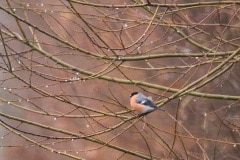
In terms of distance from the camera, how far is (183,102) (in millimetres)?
5516

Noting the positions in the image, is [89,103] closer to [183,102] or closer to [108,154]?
[108,154]

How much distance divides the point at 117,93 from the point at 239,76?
4.23ft

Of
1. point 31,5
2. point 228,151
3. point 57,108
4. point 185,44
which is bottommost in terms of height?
point 228,151

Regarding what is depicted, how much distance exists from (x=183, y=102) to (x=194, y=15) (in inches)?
36.6

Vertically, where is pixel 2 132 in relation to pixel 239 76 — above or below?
below

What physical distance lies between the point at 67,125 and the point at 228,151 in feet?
5.73

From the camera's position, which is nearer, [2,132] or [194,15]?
[194,15]

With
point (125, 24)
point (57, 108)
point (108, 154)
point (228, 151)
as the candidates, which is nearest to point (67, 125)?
point (57, 108)

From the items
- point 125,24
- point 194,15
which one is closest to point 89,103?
point 125,24

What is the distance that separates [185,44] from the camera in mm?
5344

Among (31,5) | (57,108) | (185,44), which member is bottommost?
(57,108)

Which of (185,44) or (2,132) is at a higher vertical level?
(185,44)

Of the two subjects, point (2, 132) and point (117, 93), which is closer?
point (117, 93)

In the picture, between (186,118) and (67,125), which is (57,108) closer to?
(67,125)
